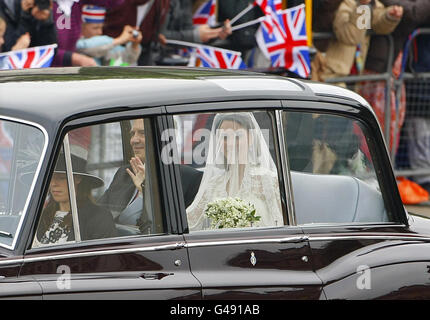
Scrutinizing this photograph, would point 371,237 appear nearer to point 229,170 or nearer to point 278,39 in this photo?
point 229,170

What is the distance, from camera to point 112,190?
4828 mm

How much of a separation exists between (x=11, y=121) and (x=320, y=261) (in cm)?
159

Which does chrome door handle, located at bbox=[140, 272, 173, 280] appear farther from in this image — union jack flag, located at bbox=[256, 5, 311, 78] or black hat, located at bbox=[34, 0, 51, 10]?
union jack flag, located at bbox=[256, 5, 311, 78]

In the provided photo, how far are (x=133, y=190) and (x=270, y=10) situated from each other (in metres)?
5.69

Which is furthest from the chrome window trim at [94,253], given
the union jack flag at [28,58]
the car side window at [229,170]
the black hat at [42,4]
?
the black hat at [42,4]

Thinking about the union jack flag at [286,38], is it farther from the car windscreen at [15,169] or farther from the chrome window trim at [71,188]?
the chrome window trim at [71,188]

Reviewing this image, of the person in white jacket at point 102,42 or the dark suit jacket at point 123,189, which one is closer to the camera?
the dark suit jacket at point 123,189

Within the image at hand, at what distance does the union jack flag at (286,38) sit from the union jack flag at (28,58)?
7.37 ft

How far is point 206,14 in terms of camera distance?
10305 millimetres

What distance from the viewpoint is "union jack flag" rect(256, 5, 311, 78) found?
10281mm

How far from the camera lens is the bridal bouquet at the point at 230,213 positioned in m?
5.09
